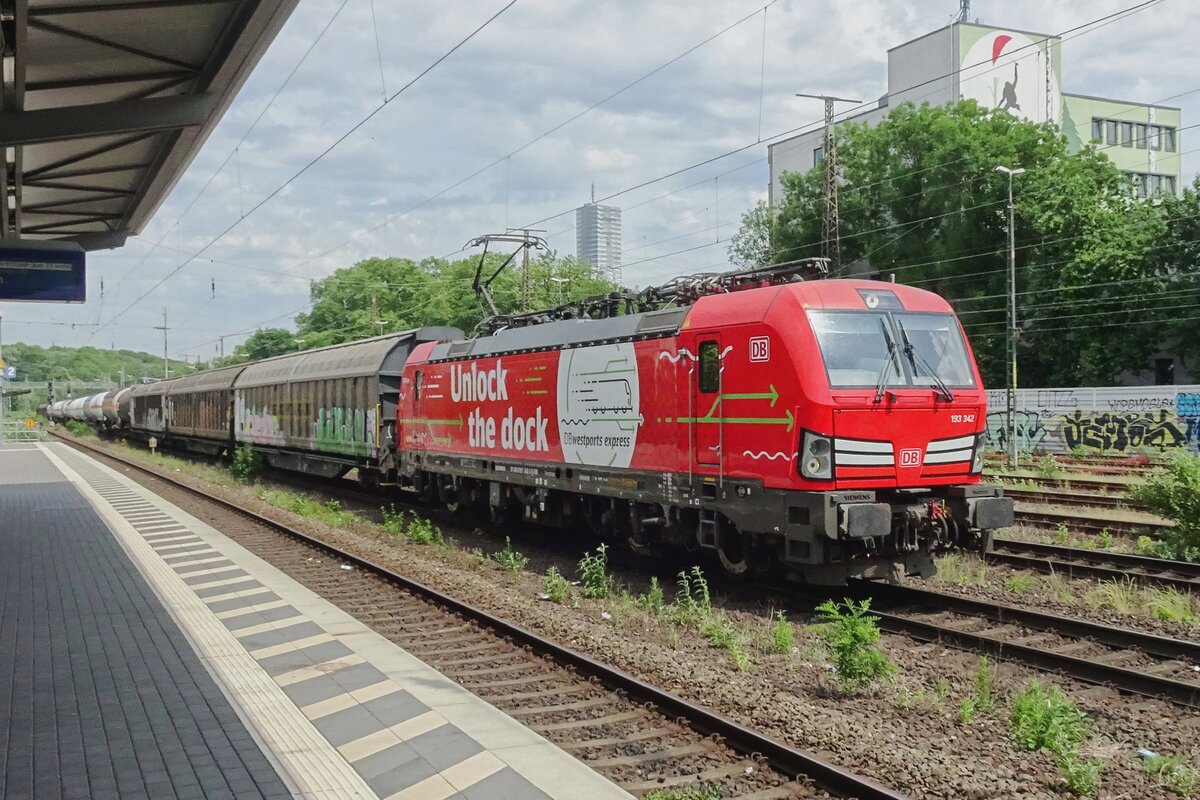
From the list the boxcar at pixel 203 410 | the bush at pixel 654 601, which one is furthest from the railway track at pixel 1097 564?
the boxcar at pixel 203 410

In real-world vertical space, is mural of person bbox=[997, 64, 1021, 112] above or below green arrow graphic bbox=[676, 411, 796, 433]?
above

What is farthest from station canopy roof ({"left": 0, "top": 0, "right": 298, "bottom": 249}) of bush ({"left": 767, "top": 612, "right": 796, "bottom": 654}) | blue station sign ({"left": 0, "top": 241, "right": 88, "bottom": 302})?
bush ({"left": 767, "top": 612, "right": 796, "bottom": 654})

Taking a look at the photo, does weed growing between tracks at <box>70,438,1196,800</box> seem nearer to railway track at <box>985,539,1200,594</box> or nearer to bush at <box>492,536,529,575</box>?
railway track at <box>985,539,1200,594</box>

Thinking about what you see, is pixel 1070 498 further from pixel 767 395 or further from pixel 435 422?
pixel 767 395

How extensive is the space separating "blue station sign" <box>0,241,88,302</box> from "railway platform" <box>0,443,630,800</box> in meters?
8.49

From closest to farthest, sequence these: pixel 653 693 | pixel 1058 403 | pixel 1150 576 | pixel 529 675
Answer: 1. pixel 653 693
2. pixel 529 675
3. pixel 1150 576
4. pixel 1058 403

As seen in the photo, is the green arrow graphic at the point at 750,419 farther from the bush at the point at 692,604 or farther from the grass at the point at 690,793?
the grass at the point at 690,793

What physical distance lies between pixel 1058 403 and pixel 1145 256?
8.95 metres

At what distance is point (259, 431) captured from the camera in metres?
30.3

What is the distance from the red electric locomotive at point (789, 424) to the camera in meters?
9.77

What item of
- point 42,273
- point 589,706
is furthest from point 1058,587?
point 42,273

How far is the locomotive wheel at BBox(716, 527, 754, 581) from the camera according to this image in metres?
11.1

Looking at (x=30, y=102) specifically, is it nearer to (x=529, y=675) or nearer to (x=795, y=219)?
(x=529, y=675)

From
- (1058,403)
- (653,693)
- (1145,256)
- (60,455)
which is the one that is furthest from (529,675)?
(60,455)
